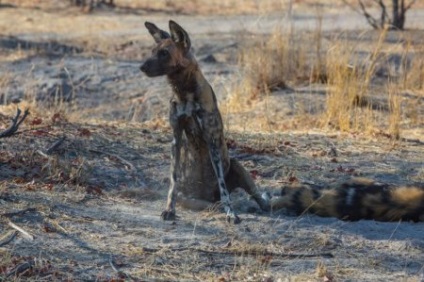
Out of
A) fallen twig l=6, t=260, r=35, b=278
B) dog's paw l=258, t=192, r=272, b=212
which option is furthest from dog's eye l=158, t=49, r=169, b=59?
fallen twig l=6, t=260, r=35, b=278

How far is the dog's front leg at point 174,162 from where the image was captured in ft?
19.2

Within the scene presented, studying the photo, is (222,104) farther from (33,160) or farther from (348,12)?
(348,12)

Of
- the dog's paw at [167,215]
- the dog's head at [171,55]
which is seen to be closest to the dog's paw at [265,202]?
the dog's paw at [167,215]

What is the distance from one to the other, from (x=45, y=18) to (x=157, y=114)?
8690 millimetres

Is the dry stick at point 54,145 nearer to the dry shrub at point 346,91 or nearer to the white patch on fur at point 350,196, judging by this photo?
the white patch on fur at point 350,196

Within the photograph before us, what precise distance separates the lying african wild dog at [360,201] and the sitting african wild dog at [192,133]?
24cm

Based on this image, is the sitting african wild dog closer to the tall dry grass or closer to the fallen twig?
the fallen twig

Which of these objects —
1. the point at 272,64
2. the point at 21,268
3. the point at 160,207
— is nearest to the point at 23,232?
Answer: the point at 21,268

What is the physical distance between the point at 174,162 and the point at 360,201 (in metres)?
1.13

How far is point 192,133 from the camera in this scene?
19.9ft

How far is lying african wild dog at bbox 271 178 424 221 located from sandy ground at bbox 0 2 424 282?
95mm

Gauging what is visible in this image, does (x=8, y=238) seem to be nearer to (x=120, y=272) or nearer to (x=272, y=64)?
(x=120, y=272)

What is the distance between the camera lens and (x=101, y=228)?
5.58 metres

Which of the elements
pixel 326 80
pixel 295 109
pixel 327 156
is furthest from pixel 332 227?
pixel 326 80
